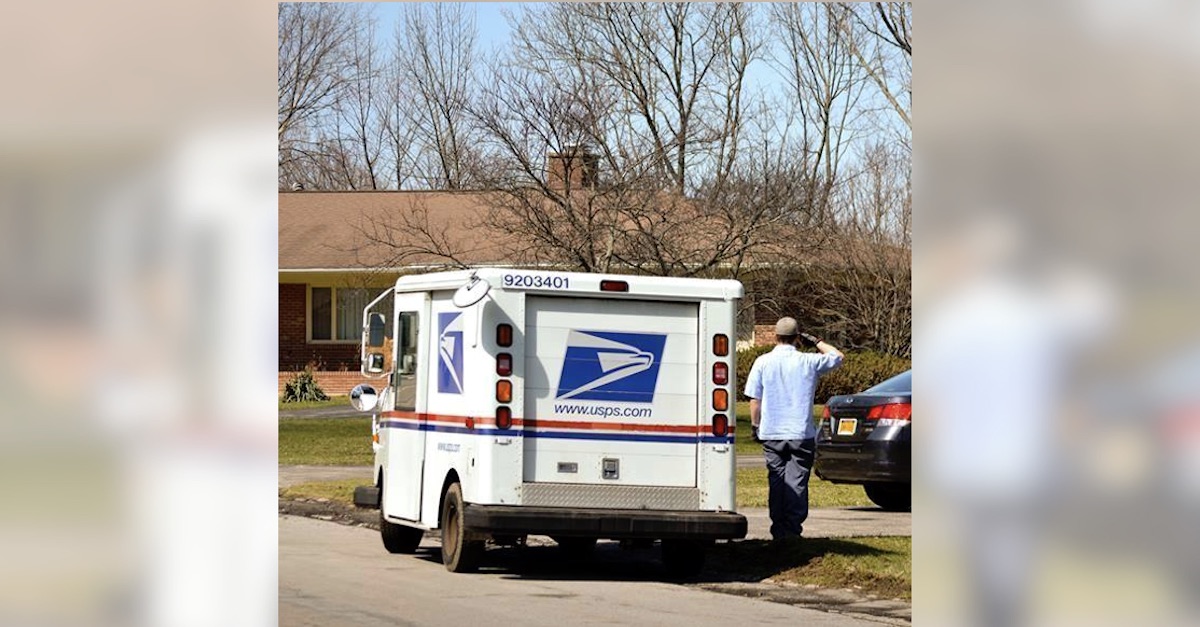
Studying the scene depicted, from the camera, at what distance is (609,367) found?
13.2 metres

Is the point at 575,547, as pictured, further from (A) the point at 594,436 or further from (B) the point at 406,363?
(A) the point at 594,436

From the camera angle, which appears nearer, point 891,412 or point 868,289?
point 891,412

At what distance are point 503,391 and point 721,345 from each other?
1.76 m

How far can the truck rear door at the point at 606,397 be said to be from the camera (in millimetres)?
13078

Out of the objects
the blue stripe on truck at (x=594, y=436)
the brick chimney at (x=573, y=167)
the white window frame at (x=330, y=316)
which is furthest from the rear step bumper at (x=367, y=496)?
the white window frame at (x=330, y=316)

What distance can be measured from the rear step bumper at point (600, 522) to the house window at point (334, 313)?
29331mm

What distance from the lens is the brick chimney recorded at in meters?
25.4

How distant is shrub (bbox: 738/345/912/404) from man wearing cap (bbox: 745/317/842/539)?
853 inches

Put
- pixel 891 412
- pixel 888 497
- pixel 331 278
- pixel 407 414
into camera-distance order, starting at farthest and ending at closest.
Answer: pixel 331 278, pixel 888 497, pixel 891 412, pixel 407 414

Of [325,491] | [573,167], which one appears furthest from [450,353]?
[573,167]

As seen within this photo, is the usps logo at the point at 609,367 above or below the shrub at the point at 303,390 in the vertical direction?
above

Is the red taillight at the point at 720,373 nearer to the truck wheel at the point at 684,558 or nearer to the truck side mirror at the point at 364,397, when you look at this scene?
the truck wheel at the point at 684,558
